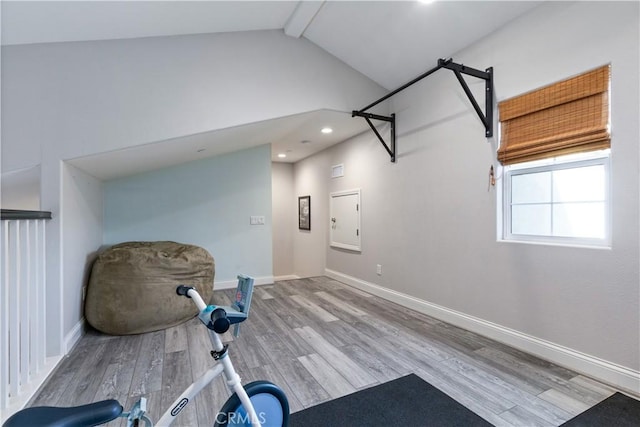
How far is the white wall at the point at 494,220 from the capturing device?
1.87 metres

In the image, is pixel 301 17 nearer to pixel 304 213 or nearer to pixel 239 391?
pixel 239 391

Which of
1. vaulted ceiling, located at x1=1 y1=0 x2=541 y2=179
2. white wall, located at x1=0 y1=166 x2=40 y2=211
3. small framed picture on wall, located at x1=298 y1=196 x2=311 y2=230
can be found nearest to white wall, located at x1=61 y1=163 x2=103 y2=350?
white wall, located at x1=0 y1=166 x2=40 y2=211

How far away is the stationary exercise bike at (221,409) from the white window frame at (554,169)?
2254 millimetres

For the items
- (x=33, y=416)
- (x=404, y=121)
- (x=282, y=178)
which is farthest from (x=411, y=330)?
(x=282, y=178)

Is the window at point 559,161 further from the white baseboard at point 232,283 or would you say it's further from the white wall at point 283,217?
the white wall at point 283,217

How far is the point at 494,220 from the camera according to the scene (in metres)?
2.60

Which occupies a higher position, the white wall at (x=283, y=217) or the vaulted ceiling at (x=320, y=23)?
the vaulted ceiling at (x=320, y=23)

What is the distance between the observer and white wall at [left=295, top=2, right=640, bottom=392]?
1.87 m

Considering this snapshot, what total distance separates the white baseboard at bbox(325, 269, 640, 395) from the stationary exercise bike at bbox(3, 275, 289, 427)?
2047 millimetres

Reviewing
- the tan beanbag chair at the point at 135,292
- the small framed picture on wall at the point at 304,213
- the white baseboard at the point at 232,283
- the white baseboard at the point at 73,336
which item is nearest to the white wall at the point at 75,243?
the white baseboard at the point at 73,336

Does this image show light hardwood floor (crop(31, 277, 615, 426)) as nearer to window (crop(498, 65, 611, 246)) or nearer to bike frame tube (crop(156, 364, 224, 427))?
bike frame tube (crop(156, 364, 224, 427))

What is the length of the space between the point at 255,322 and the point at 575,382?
8.46ft

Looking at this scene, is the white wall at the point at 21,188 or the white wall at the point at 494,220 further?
the white wall at the point at 21,188

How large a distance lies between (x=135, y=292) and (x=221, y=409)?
2017 millimetres
